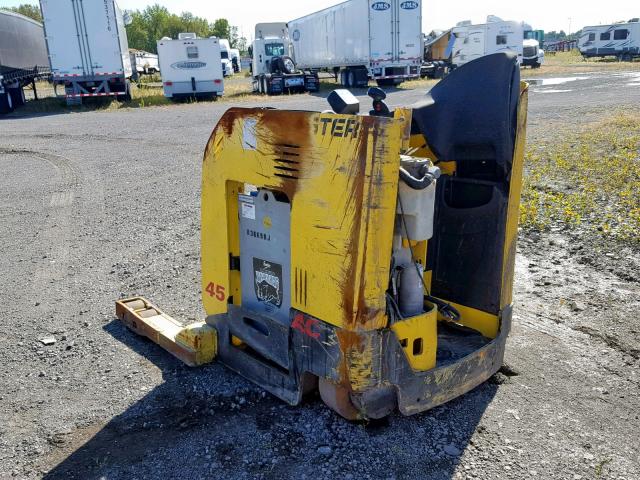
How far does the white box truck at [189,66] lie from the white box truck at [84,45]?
5.99 feet

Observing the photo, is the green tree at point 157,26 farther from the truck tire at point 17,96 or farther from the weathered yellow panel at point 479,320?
the weathered yellow panel at point 479,320

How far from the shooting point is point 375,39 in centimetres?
2597

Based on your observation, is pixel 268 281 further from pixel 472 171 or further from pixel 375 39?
pixel 375 39

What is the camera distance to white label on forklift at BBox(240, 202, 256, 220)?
136 inches

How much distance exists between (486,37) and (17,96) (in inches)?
975

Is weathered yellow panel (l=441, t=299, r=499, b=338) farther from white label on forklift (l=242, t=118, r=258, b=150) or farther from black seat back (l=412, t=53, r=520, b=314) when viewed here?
white label on forklift (l=242, t=118, r=258, b=150)

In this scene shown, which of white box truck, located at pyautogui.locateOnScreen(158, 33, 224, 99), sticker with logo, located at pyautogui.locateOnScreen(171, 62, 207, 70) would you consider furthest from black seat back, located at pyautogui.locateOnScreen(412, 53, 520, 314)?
sticker with logo, located at pyautogui.locateOnScreen(171, 62, 207, 70)

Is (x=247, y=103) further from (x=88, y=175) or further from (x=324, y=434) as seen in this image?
(x=324, y=434)

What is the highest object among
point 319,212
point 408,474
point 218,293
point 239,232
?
point 319,212

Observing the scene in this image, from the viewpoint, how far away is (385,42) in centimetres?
2602

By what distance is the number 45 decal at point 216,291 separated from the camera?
375cm

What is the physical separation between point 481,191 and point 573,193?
15.1 feet

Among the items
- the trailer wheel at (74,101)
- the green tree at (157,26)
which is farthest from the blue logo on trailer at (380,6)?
the green tree at (157,26)

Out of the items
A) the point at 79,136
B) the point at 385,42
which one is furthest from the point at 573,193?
the point at 385,42
